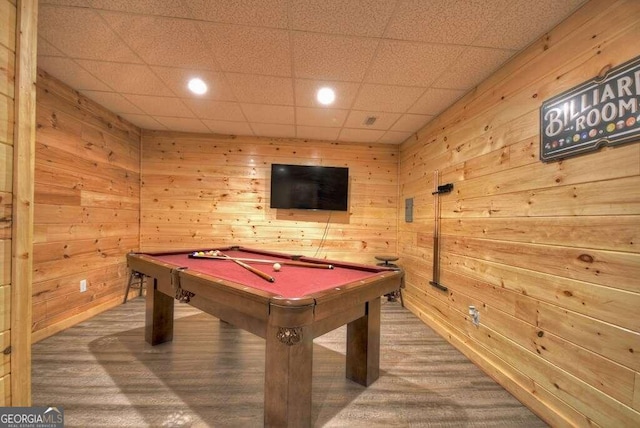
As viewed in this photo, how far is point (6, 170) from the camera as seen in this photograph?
99 cm

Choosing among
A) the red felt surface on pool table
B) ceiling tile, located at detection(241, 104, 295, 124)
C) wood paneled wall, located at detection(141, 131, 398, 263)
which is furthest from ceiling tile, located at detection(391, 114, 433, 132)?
the red felt surface on pool table

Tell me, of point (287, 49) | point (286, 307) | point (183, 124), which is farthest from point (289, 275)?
point (183, 124)

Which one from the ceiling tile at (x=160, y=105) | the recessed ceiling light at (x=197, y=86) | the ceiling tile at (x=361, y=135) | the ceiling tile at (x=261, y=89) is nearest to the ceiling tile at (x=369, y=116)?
the ceiling tile at (x=361, y=135)

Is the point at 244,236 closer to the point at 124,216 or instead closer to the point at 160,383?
the point at 124,216

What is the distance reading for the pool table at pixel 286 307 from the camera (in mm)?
1246

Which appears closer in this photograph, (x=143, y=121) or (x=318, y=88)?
(x=318, y=88)

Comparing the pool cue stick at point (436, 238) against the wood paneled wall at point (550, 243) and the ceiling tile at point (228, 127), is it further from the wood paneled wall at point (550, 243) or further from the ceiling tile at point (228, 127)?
the ceiling tile at point (228, 127)

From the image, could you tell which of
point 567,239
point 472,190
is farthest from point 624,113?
point 472,190

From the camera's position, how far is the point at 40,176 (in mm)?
2324

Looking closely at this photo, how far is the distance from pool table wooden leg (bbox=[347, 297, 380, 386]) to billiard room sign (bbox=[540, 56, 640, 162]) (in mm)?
1508

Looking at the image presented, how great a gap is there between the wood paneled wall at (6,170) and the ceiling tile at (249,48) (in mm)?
956

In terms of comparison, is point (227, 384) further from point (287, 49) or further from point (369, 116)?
point (369, 116)

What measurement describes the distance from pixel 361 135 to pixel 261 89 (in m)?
1.74

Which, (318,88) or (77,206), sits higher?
(318,88)
